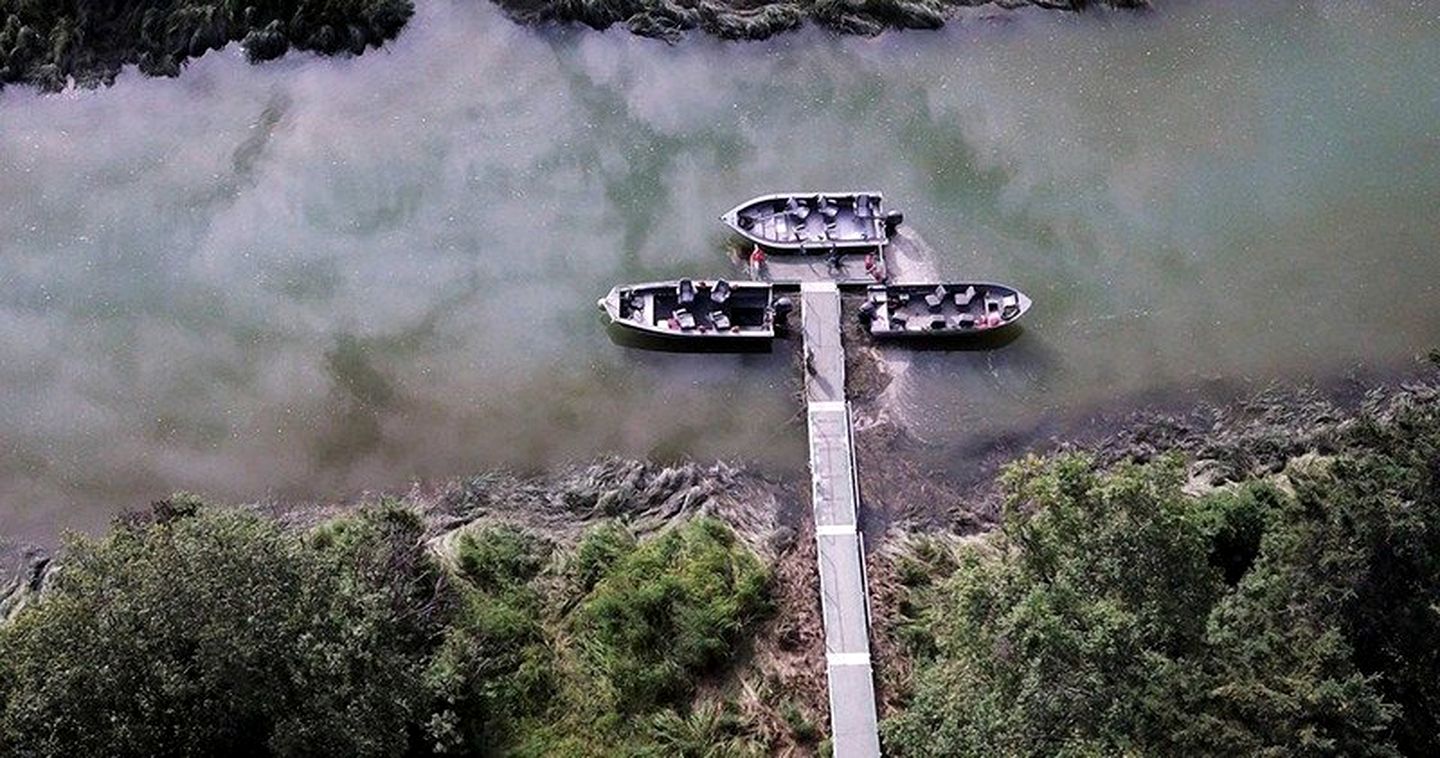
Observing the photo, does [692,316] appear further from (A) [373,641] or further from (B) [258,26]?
(B) [258,26]

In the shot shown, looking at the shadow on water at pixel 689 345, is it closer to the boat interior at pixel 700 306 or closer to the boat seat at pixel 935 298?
the boat interior at pixel 700 306

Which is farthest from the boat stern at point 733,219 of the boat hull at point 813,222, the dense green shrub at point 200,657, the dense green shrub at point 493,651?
the dense green shrub at point 200,657

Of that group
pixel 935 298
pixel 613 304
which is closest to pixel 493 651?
pixel 613 304

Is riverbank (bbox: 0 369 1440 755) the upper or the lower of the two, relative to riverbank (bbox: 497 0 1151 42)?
lower

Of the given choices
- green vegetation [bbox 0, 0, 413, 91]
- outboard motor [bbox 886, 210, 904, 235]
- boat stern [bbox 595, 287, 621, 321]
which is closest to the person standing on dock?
outboard motor [bbox 886, 210, 904, 235]

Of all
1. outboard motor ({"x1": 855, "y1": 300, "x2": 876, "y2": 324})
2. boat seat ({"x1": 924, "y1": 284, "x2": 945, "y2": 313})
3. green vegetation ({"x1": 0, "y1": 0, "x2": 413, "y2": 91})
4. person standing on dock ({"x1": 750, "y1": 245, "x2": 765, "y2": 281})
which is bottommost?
outboard motor ({"x1": 855, "y1": 300, "x2": 876, "y2": 324})

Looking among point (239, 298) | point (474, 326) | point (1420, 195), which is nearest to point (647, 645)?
point (474, 326)

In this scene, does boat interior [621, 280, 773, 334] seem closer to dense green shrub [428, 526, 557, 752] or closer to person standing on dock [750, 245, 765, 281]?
person standing on dock [750, 245, 765, 281]
